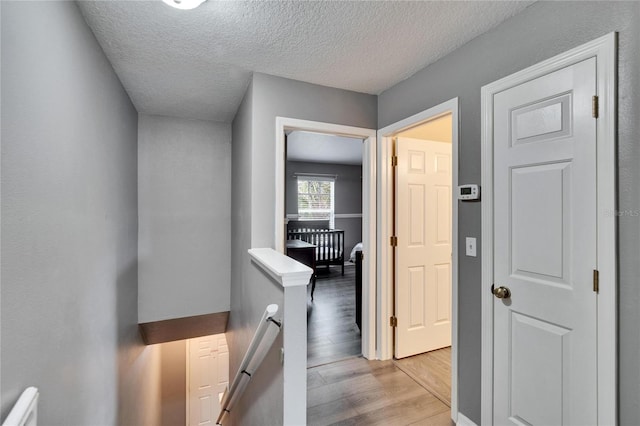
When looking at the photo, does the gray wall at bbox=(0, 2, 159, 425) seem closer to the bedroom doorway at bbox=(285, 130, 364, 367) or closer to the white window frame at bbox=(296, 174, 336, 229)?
the bedroom doorway at bbox=(285, 130, 364, 367)

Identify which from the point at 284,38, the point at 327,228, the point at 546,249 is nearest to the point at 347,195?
the point at 327,228

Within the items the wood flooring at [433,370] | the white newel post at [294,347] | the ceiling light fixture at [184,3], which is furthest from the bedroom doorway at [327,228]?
the ceiling light fixture at [184,3]

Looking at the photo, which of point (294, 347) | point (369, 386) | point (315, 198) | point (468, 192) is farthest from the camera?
point (315, 198)

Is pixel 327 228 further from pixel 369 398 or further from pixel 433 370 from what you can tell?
pixel 369 398

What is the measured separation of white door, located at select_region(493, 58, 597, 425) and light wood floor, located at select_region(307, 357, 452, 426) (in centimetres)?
52

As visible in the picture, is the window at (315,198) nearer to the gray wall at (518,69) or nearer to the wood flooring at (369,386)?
the wood flooring at (369,386)

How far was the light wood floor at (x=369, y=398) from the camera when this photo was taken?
6.38ft

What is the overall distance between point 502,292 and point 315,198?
19.6ft

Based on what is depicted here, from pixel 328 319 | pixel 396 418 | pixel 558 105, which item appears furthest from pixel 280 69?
pixel 328 319

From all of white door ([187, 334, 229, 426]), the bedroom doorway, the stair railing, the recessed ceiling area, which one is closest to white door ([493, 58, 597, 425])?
the stair railing

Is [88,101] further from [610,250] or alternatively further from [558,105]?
[610,250]

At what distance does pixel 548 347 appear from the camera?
143cm

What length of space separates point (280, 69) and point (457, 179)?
1.53 m

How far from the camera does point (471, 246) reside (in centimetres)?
183
